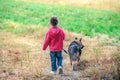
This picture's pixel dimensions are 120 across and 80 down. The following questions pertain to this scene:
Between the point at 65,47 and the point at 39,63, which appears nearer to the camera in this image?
the point at 39,63

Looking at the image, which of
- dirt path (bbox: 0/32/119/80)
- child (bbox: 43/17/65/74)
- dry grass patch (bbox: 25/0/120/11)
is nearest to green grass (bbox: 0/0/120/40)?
dirt path (bbox: 0/32/119/80)

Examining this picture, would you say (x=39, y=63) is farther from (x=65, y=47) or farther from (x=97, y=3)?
(x=97, y=3)

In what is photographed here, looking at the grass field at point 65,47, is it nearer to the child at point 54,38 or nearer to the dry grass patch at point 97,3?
the child at point 54,38

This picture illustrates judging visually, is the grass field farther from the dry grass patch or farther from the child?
the dry grass patch

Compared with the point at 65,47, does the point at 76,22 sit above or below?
above

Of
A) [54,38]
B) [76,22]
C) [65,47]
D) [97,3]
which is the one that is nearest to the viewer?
[54,38]

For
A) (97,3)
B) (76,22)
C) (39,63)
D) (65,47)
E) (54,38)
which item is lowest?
(39,63)

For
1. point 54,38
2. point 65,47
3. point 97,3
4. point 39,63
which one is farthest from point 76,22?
point 97,3

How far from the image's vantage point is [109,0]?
28094mm

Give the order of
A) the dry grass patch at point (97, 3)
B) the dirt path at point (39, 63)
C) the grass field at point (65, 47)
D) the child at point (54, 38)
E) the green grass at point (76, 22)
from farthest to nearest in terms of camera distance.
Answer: the dry grass patch at point (97, 3)
the green grass at point (76, 22)
the child at point (54, 38)
the grass field at point (65, 47)
the dirt path at point (39, 63)

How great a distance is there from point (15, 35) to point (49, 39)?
5598mm

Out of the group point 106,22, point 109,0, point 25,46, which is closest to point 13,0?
point 109,0

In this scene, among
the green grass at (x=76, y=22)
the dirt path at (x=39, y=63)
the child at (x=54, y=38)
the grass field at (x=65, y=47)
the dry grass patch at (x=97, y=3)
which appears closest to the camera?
the dirt path at (x=39, y=63)

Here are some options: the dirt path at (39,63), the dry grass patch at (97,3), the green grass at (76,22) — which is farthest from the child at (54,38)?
the dry grass patch at (97,3)
